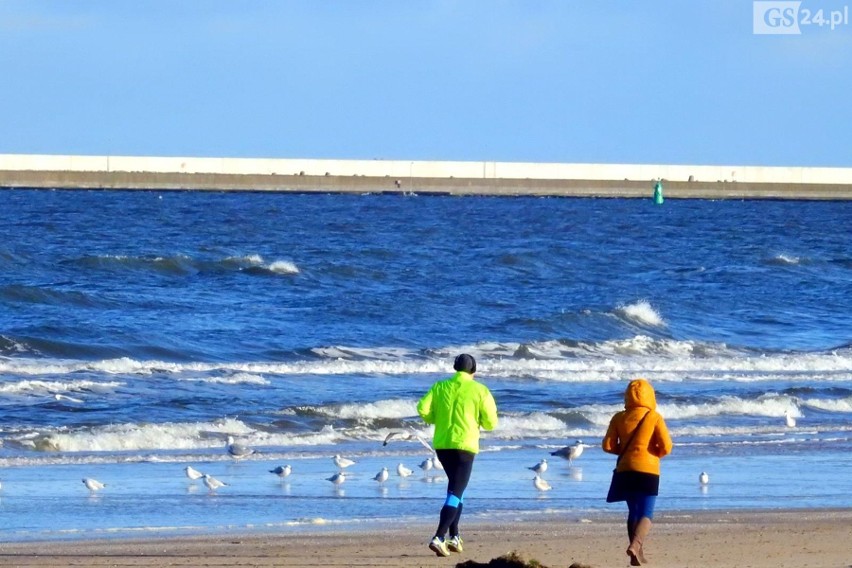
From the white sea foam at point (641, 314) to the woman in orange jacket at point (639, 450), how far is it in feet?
59.3

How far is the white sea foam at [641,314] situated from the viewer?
25609 mm

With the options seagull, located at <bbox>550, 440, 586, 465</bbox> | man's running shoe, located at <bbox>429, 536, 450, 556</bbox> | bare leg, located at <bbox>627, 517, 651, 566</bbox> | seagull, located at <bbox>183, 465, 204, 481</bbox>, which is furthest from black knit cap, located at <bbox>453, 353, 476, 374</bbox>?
seagull, located at <bbox>550, 440, 586, 465</bbox>

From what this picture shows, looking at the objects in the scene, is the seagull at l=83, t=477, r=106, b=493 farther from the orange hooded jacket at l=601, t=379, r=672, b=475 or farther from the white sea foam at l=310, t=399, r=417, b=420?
the white sea foam at l=310, t=399, r=417, b=420

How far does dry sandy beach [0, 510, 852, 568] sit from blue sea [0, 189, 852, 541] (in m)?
0.47

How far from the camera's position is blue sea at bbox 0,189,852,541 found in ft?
34.2

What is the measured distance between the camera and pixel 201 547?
8.11 meters

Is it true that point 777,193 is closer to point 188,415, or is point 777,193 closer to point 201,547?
point 188,415

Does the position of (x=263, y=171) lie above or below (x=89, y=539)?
above

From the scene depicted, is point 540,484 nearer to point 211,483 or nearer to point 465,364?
point 211,483

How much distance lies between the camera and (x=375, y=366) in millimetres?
→ 19266

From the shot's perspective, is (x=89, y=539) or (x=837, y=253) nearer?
(x=89, y=539)

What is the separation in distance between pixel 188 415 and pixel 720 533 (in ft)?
23.5

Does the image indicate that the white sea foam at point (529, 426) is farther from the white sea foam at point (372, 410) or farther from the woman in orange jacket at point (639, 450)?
the woman in orange jacket at point (639, 450)

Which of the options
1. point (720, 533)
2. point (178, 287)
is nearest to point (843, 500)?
point (720, 533)
